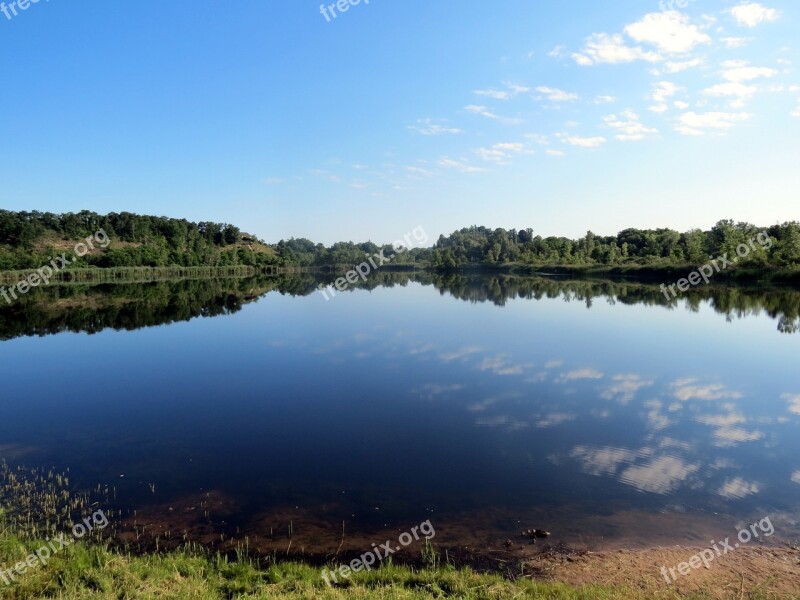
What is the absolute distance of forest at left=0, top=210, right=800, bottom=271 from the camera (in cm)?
7188

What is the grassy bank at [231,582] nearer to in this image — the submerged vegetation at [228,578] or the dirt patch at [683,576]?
the submerged vegetation at [228,578]

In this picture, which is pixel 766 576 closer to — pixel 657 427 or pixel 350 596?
pixel 350 596

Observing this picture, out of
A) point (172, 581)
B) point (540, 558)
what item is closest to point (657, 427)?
point (540, 558)

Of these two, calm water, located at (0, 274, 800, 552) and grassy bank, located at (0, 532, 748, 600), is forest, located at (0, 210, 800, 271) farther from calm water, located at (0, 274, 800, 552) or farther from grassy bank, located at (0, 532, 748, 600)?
grassy bank, located at (0, 532, 748, 600)

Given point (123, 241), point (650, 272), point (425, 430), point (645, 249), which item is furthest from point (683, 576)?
Result: point (123, 241)

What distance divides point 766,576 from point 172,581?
7.19 m

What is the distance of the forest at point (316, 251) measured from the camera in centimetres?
7188

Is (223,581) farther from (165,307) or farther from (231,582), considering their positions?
(165,307)

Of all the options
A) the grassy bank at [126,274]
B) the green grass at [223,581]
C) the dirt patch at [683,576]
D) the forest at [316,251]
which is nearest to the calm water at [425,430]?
the dirt patch at [683,576]

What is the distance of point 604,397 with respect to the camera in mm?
14078

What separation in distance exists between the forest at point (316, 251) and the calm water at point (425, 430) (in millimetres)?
51023

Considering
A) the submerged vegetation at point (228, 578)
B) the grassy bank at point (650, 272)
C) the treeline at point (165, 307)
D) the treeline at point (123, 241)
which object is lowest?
the submerged vegetation at point (228, 578)

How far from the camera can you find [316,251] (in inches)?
6555

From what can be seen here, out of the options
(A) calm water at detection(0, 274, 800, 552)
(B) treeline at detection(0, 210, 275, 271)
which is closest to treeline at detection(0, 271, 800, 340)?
(A) calm water at detection(0, 274, 800, 552)
